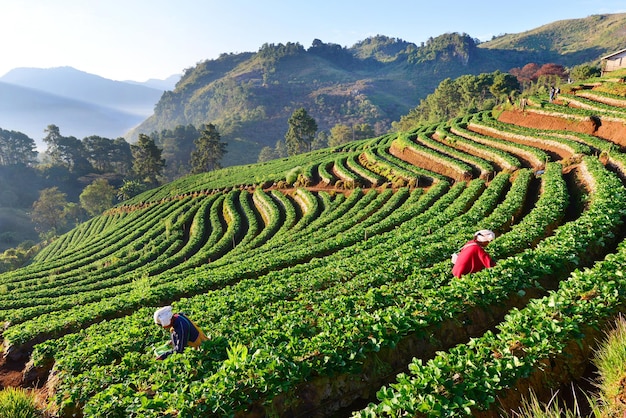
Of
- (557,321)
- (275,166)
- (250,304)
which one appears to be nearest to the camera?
(557,321)

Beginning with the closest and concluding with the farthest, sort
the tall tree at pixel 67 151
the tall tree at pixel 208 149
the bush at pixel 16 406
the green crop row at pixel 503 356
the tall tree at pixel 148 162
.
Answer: the green crop row at pixel 503 356, the bush at pixel 16 406, the tall tree at pixel 148 162, the tall tree at pixel 208 149, the tall tree at pixel 67 151

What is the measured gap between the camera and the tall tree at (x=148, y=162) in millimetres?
108625

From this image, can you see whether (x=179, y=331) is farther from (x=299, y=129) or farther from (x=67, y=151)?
(x=67, y=151)

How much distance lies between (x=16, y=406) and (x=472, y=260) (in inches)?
497

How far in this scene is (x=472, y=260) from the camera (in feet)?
36.0

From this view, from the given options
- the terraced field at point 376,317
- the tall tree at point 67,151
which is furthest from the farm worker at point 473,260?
the tall tree at point 67,151

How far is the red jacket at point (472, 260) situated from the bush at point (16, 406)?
11.9 m

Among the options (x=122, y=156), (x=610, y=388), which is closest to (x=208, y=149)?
(x=122, y=156)

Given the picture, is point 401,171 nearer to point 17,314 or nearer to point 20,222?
point 17,314

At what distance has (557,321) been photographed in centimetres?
720

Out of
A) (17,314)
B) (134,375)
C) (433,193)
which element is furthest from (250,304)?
(433,193)

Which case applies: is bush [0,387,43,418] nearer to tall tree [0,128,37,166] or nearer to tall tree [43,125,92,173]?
tall tree [43,125,92,173]

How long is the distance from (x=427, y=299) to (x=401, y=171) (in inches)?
1457

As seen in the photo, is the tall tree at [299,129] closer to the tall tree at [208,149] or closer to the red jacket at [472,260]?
the tall tree at [208,149]
